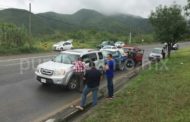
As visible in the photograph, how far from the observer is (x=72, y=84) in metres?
13.8

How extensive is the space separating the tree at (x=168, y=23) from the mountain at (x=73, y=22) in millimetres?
49085

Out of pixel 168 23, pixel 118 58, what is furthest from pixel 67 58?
pixel 168 23

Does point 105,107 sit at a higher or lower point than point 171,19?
lower

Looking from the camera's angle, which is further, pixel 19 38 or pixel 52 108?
pixel 19 38

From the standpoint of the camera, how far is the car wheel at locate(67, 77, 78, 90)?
1370cm

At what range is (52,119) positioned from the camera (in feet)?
29.2

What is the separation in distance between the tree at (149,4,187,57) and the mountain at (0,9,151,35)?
49085 millimetres

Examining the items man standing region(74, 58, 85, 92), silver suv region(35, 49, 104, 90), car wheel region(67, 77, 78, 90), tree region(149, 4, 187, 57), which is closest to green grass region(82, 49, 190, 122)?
man standing region(74, 58, 85, 92)

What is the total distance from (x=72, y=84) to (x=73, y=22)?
147 metres

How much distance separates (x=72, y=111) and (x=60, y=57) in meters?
5.57

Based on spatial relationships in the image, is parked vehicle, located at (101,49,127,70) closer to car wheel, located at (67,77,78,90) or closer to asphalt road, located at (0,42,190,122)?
asphalt road, located at (0,42,190,122)

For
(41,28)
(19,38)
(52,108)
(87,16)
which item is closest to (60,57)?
(52,108)

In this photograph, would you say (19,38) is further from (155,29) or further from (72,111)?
(72,111)

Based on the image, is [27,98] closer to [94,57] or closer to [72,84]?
[72,84]
